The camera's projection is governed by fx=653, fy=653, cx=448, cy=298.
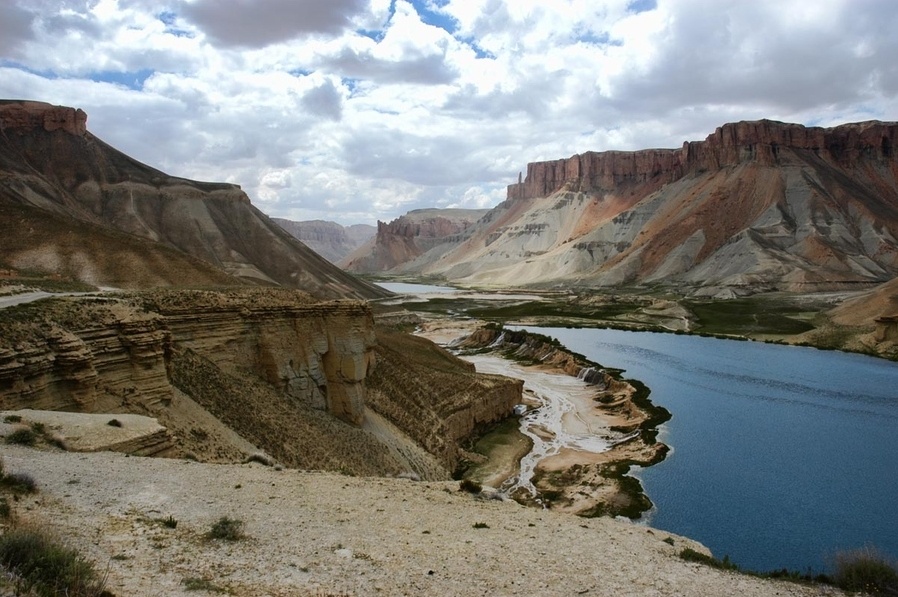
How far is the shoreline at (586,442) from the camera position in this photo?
2802cm

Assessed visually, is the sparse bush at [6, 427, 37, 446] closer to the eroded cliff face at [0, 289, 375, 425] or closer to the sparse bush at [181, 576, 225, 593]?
the eroded cliff face at [0, 289, 375, 425]

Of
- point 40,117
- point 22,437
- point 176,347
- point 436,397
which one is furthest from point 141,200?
point 22,437

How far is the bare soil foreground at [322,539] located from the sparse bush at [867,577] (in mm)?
572

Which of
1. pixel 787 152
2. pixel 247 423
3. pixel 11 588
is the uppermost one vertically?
pixel 787 152

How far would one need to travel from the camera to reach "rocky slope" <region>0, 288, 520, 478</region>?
54.3 ft

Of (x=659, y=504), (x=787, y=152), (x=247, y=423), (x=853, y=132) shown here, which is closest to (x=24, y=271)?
(x=247, y=423)

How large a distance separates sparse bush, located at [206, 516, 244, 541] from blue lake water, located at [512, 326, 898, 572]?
58.2 feet

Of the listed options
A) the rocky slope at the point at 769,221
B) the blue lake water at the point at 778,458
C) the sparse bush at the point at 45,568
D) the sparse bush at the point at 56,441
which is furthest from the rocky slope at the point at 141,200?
the sparse bush at the point at 45,568

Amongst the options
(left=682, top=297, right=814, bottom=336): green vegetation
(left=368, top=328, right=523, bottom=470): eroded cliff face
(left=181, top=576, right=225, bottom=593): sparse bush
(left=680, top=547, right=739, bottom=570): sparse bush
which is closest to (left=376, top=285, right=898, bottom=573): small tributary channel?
(left=368, top=328, right=523, bottom=470): eroded cliff face

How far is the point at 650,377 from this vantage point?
183 ft

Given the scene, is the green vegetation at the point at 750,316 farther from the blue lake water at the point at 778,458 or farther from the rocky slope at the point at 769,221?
the blue lake water at the point at 778,458

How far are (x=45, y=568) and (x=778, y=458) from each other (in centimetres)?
3354

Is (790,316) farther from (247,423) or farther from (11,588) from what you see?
(11,588)

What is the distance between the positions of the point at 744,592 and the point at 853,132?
8411 inches
